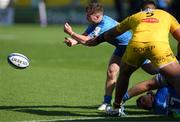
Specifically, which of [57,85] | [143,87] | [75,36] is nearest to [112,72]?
[143,87]

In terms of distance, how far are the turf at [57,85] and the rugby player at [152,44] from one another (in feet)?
2.84

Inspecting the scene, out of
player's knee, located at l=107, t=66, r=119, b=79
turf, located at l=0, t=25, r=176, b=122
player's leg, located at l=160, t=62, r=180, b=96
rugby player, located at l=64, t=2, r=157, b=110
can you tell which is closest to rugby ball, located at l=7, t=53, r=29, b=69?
turf, located at l=0, t=25, r=176, b=122

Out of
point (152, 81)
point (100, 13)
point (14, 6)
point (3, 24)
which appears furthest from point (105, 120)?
point (14, 6)

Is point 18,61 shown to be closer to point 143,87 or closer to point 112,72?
point 112,72

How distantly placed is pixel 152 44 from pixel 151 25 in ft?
1.09

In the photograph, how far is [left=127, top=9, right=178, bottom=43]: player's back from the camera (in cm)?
1053

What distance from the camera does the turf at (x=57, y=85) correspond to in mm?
11461

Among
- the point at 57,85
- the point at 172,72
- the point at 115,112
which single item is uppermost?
the point at 57,85

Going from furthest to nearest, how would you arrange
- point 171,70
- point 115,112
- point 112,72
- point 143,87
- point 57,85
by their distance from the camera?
point 57,85
point 112,72
point 143,87
point 115,112
point 171,70

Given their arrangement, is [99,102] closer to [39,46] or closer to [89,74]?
[89,74]

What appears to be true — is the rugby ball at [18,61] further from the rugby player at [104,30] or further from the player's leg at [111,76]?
the player's leg at [111,76]

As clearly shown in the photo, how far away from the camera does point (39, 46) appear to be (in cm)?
2733

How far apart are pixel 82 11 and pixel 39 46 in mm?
17308

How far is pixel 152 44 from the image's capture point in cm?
1046
